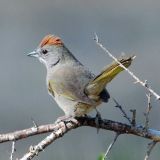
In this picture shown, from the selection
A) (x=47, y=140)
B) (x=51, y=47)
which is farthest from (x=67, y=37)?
(x=47, y=140)

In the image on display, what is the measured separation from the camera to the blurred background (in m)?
12.6

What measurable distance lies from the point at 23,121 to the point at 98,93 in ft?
21.7

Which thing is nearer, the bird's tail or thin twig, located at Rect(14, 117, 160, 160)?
thin twig, located at Rect(14, 117, 160, 160)

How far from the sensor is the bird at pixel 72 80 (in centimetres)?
692

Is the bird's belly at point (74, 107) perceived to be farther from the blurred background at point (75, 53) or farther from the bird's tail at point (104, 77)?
the blurred background at point (75, 53)

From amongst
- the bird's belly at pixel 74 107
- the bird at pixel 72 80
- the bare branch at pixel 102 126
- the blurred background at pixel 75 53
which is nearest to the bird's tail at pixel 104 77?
the bird at pixel 72 80

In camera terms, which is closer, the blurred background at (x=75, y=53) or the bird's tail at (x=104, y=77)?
the bird's tail at (x=104, y=77)

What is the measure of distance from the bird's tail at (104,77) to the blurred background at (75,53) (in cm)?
260

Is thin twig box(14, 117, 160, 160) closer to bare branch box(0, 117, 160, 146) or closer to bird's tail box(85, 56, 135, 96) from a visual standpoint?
bare branch box(0, 117, 160, 146)

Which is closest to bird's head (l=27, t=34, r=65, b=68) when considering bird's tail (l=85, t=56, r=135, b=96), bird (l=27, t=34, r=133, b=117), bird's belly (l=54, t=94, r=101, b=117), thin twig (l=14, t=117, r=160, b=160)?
bird (l=27, t=34, r=133, b=117)

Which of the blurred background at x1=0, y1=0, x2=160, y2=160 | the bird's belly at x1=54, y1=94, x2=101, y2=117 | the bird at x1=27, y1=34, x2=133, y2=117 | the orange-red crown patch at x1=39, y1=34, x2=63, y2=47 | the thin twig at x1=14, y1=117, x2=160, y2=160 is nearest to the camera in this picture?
the thin twig at x1=14, y1=117, x2=160, y2=160

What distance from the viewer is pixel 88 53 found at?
16.8m

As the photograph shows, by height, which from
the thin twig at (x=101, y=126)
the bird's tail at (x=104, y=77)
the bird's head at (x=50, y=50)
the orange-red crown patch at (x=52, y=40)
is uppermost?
the bird's head at (x=50, y=50)

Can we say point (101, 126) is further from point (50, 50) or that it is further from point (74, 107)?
point (50, 50)
